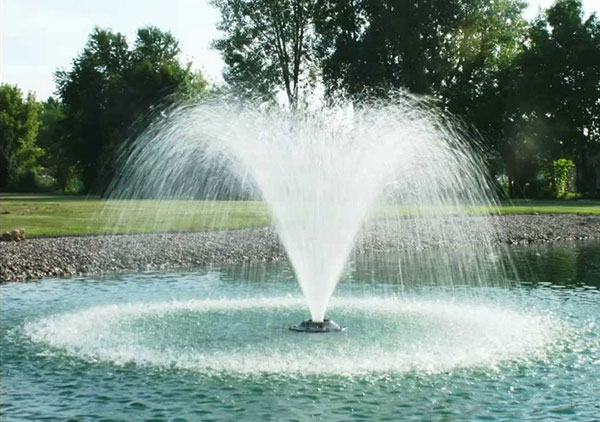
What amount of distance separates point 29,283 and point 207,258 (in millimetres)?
6382

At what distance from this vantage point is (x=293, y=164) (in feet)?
48.4

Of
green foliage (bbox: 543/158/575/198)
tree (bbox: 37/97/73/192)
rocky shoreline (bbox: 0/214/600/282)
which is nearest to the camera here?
rocky shoreline (bbox: 0/214/600/282)

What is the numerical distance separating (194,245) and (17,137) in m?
82.2

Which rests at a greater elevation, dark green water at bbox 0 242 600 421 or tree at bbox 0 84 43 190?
tree at bbox 0 84 43 190

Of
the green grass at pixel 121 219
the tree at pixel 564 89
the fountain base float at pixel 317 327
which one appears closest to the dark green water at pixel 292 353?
the fountain base float at pixel 317 327

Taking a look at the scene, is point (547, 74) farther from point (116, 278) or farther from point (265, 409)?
point (265, 409)

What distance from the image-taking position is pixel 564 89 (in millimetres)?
64812

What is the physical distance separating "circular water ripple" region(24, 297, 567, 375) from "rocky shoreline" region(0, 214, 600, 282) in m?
6.46

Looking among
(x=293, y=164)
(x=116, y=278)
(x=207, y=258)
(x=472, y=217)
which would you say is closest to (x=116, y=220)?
(x=207, y=258)

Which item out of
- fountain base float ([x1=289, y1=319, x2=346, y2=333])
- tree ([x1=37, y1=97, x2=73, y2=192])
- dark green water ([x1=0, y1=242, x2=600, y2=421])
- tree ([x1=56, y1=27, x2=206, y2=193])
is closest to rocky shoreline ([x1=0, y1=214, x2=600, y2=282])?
dark green water ([x1=0, y1=242, x2=600, y2=421])

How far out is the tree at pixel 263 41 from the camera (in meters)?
60.6

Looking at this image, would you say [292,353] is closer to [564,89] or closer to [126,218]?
[126,218]

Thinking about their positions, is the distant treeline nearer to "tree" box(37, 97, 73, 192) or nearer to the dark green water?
"tree" box(37, 97, 73, 192)

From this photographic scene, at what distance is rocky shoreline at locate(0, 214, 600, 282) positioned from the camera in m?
22.1
